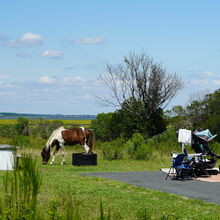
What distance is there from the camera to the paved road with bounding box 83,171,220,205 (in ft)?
40.9

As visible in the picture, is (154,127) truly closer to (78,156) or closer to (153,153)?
(153,153)

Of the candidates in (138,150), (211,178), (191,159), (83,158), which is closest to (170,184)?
(191,159)

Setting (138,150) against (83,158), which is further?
(138,150)

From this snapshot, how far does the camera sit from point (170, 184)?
47.4ft

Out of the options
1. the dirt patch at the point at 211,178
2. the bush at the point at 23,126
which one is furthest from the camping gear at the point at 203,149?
the bush at the point at 23,126

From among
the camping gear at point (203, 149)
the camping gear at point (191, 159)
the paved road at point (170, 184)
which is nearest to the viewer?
the paved road at point (170, 184)

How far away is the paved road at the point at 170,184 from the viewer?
491 inches

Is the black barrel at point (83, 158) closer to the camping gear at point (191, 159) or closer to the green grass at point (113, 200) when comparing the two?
the green grass at point (113, 200)

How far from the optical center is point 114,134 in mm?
42688

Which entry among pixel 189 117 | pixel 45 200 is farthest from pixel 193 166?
pixel 189 117

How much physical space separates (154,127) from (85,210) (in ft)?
102

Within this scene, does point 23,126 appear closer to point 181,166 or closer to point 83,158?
point 83,158

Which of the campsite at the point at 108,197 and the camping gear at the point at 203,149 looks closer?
the campsite at the point at 108,197

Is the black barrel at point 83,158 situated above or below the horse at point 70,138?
below
